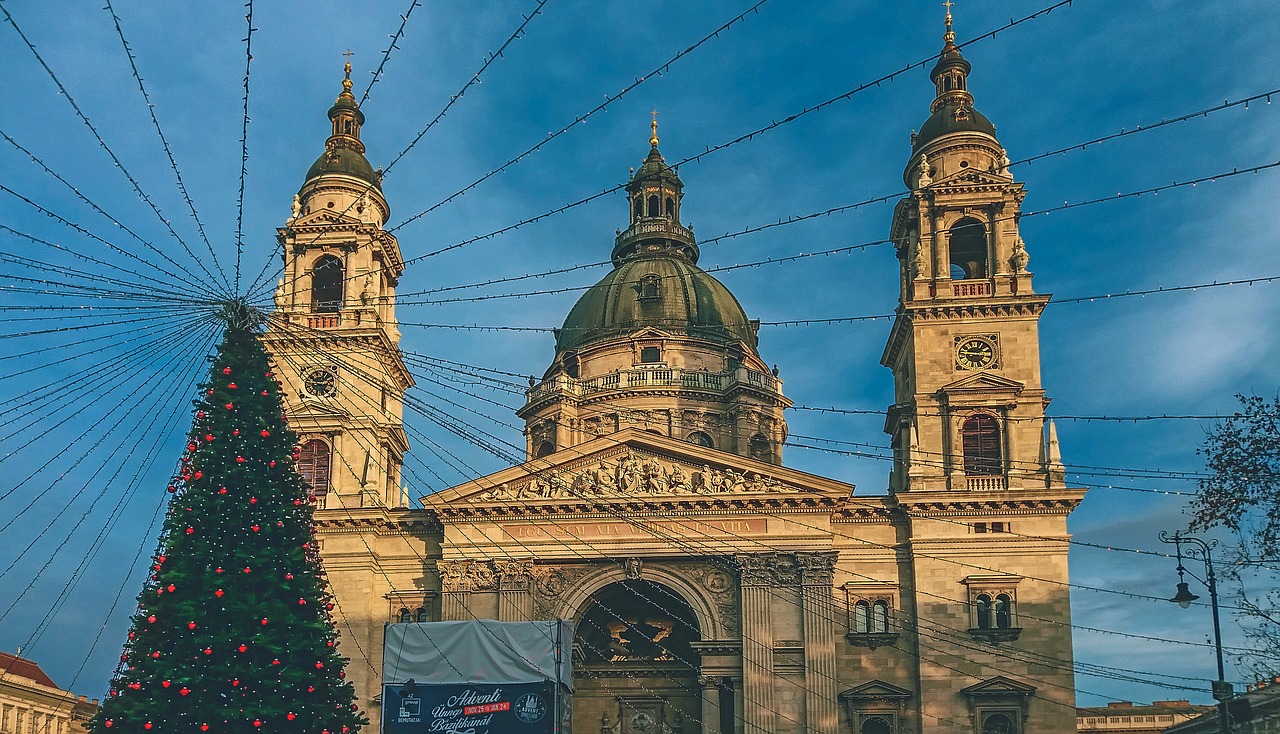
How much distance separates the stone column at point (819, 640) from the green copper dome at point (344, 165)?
76.3 feet

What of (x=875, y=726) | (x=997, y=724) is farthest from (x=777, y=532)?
(x=997, y=724)

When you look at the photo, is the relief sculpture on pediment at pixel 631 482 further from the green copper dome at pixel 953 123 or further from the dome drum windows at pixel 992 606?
the green copper dome at pixel 953 123

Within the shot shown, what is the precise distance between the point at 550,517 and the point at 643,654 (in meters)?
7.38

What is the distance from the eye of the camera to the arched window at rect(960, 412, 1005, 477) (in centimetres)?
5044

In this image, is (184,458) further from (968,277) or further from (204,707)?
(968,277)

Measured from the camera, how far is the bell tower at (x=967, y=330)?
50344mm

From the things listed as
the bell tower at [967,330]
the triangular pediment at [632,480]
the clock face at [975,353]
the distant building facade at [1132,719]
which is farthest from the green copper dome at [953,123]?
the distant building facade at [1132,719]

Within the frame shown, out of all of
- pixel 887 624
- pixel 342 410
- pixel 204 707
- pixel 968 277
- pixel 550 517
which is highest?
pixel 968 277

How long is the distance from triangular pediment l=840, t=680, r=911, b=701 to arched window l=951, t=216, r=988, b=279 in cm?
1649

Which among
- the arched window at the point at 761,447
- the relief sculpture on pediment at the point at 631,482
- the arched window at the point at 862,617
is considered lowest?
the arched window at the point at 862,617

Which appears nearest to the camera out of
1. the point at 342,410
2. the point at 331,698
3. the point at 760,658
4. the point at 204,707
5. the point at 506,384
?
the point at 506,384

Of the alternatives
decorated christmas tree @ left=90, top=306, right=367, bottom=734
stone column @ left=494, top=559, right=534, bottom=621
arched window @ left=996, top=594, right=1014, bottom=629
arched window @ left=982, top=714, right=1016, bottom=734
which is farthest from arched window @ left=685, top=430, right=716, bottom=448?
decorated christmas tree @ left=90, top=306, right=367, bottom=734

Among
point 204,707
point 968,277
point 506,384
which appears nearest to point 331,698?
point 204,707

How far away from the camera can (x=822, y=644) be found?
4847cm
